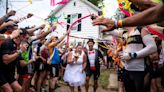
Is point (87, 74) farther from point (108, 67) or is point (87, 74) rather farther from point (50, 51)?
point (108, 67)

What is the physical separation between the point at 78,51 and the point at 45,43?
1230 mm

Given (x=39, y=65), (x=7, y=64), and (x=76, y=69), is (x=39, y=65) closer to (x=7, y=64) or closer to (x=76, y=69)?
(x=76, y=69)

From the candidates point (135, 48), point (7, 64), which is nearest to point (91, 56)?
point (7, 64)

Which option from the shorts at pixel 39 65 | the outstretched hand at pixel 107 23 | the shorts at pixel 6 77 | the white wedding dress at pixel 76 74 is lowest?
the white wedding dress at pixel 76 74

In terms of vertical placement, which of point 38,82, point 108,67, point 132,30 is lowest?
point 108,67

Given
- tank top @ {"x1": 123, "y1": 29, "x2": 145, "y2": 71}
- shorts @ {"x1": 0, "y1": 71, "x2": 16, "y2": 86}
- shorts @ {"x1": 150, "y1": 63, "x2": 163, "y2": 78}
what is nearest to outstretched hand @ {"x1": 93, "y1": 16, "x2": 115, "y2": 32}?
tank top @ {"x1": 123, "y1": 29, "x2": 145, "y2": 71}

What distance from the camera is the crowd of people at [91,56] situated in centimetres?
466

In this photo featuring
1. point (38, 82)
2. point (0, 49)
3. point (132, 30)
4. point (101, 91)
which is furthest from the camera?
point (101, 91)

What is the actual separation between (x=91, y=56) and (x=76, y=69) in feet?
2.33

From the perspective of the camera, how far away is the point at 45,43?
34.3ft

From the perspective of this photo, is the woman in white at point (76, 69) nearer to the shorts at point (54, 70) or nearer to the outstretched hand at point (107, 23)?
the shorts at point (54, 70)

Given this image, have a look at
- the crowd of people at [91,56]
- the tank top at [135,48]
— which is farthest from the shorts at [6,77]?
the tank top at [135,48]

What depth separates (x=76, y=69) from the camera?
10.9 meters

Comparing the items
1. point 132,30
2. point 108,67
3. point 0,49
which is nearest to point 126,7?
point 132,30
